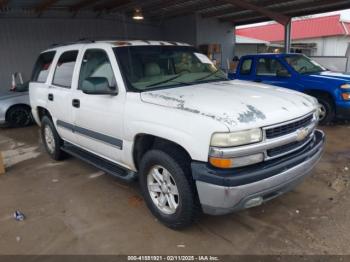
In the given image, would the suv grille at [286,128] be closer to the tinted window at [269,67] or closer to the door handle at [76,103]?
the door handle at [76,103]

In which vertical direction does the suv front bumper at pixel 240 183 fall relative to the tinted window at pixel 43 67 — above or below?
below

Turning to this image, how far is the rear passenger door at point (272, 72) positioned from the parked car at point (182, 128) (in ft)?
13.6

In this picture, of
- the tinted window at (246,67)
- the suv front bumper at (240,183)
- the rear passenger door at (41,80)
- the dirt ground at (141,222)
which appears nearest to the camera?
the suv front bumper at (240,183)

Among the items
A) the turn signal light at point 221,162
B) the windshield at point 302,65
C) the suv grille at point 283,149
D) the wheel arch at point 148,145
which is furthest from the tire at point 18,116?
the suv grille at point 283,149

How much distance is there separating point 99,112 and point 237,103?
5.71 ft

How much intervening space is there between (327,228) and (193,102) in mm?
1901

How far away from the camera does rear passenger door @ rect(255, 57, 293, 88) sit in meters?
7.76

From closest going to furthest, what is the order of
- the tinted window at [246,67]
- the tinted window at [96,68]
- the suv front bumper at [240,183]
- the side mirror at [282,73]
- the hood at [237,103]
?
the suv front bumper at [240,183] → the hood at [237,103] → the tinted window at [96,68] → the side mirror at [282,73] → the tinted window at [246,67]

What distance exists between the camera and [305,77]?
24.5ft

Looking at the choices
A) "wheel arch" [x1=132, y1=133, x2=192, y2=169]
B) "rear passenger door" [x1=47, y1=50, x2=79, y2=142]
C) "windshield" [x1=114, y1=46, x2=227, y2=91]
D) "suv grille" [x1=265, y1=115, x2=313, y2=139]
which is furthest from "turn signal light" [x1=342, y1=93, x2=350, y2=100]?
"rear passenger door" [x1=47, y1=50, x2=79, y2=142]

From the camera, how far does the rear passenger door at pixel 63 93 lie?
4.51 metres

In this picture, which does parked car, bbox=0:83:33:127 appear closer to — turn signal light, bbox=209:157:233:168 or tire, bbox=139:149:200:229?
tire, bbox=139:149:200:229

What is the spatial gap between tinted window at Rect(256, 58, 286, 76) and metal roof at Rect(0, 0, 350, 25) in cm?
349

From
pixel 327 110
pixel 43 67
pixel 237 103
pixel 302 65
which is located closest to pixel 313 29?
pixel 302 65
